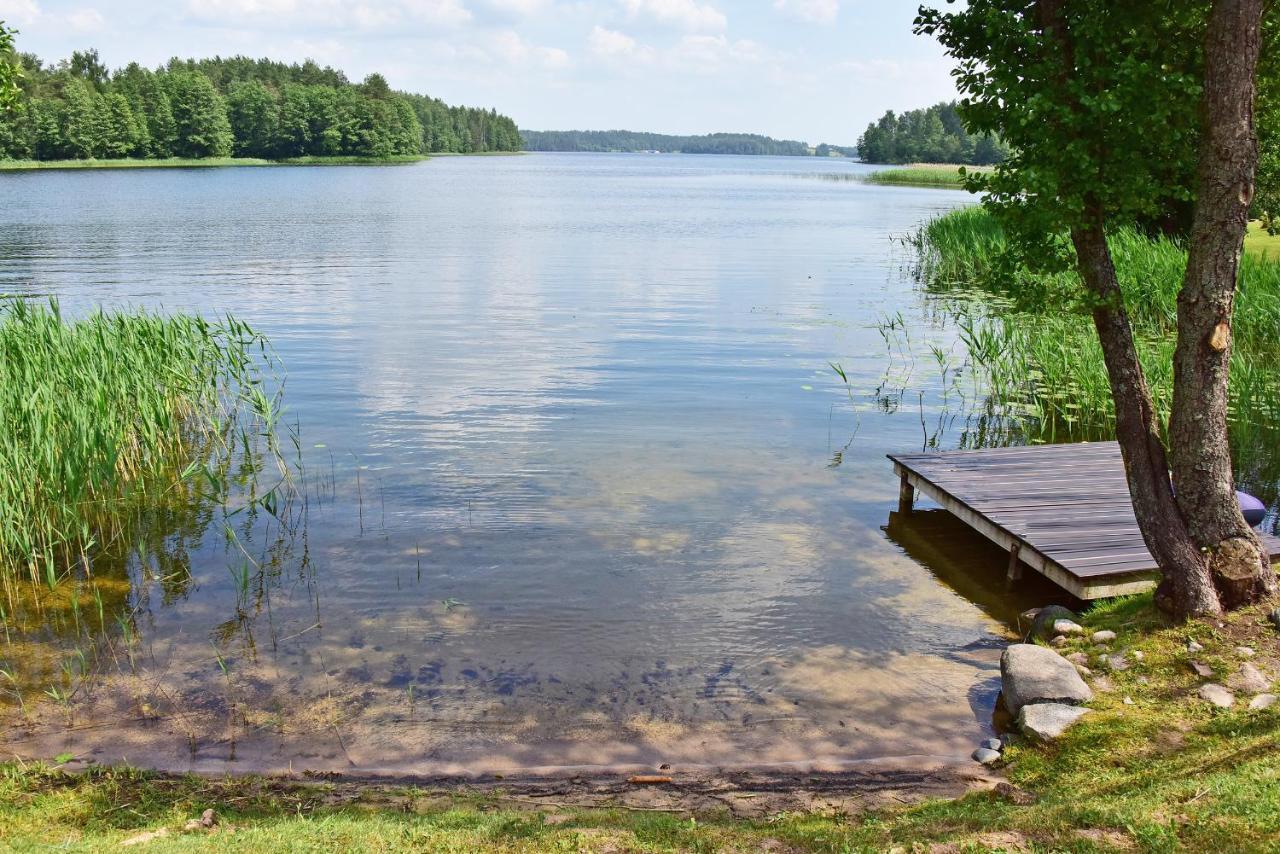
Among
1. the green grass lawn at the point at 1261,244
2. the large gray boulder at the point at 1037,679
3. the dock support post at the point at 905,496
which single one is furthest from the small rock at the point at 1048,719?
the green grass lawn at the point at 1261,244

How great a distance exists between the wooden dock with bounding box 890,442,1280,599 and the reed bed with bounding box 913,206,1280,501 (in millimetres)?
1605

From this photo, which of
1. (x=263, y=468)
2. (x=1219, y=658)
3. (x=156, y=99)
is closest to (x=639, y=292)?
(x=263, y=468)

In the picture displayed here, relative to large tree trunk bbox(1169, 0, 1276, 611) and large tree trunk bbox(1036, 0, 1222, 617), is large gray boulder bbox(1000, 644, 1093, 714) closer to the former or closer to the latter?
large tree trunk bbox(1036, 0, 1222, 617)

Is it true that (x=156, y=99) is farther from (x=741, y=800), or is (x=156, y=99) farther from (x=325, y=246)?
(x=741, y=800)

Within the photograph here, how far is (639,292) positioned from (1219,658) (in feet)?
68.4

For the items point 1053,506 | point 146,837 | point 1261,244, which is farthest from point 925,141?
point 146,837

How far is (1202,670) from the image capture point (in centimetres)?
616

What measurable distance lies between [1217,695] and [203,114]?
118519 mm

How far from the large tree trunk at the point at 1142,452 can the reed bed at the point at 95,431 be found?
302 inches

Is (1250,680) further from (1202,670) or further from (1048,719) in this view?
(1048,719)

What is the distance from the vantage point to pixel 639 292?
2617 centimetres

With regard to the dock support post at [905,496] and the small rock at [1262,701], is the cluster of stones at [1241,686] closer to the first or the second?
the small rock at [1262,701]

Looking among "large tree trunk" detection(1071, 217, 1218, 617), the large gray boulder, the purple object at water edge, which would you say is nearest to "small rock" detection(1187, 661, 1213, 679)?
"large tree trunk" detection(1071, 217, 1218, 617)

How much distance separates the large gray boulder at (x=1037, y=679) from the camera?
20.6 feet
